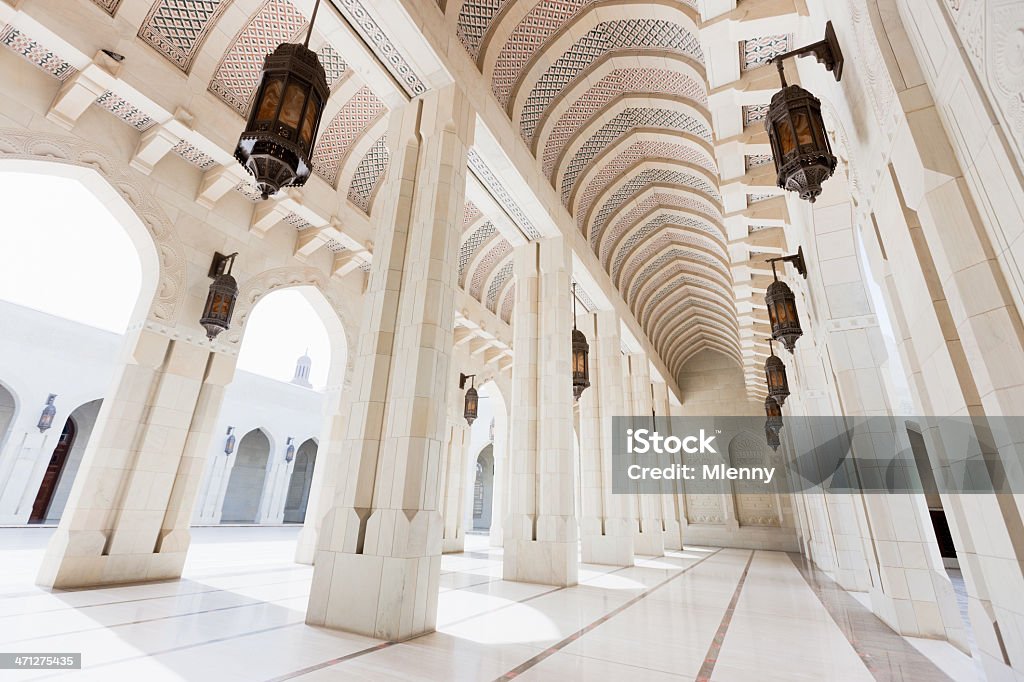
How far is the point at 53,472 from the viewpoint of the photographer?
12.0m

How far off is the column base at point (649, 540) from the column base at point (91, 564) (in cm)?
816

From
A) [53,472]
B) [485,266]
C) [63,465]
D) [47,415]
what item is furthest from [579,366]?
[53,472]

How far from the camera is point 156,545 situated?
15.8ft

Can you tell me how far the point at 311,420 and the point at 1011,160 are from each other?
17.2 metres

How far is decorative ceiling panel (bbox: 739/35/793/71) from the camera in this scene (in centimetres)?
436

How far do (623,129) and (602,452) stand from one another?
5.62m

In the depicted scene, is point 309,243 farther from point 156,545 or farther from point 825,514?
point 825,514

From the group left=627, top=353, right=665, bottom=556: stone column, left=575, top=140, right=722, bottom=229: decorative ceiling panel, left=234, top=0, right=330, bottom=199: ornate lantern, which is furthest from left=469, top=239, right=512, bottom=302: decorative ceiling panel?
left=234, top=0, right=330, bottom=199: ornate lantern

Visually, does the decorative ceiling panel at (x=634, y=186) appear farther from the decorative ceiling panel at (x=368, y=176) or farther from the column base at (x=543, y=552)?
the column base at (x=543, y=552)

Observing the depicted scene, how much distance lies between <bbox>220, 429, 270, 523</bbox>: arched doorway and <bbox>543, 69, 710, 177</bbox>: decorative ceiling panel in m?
14.5

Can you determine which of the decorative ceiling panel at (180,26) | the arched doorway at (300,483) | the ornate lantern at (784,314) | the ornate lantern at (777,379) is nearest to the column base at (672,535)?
the ornate lantern at (777,379)

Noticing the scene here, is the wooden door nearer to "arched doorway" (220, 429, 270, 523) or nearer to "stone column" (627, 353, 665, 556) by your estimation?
"arched doorway" (220, 429, 270, 523)

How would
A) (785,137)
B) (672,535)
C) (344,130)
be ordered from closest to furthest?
(785,137)
(344,130)
(672,535)

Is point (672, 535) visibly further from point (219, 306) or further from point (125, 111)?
point (125, 111)
